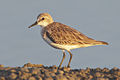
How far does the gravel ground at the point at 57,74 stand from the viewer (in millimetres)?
12344

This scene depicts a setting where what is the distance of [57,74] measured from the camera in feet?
42.9

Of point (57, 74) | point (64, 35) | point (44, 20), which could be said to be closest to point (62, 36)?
point (64, 35)

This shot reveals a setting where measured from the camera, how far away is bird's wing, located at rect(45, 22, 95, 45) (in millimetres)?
16031

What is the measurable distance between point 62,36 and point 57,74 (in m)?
3.51

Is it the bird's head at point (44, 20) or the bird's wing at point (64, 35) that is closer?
the bird's wing at point (64, 35)

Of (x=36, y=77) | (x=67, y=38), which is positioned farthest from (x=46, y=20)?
(x=36, y=77)

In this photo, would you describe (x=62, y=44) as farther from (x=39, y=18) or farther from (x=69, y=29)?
(x=39, y=18)

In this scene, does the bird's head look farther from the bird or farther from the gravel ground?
the gravel ground

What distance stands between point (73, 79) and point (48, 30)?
4576 millimetres

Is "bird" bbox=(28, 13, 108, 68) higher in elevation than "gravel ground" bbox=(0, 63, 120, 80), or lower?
higher

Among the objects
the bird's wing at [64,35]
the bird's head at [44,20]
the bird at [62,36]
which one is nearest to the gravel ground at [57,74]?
the bird at [62,36]

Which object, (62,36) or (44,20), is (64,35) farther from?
(44,20)

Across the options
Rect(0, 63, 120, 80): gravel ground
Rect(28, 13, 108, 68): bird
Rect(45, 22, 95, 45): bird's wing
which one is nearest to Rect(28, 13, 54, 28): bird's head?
Rect(28, 13, 108, 68): bird

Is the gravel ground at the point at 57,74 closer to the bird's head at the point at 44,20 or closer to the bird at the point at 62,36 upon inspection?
the bird at the point at 62,36
